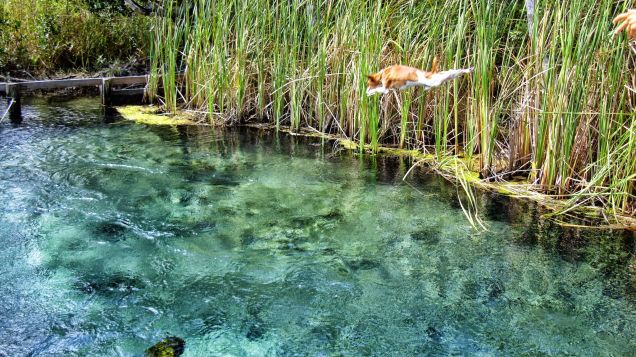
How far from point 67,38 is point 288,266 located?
580cm

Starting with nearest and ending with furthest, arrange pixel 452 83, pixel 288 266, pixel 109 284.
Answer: pixel 109 284
pixel 288 266
pixel 452 83

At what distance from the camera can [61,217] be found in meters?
3.38

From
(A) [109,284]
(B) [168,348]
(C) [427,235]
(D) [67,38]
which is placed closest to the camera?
(B) [168,348]

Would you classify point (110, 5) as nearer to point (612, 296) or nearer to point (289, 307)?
point (289, 307)

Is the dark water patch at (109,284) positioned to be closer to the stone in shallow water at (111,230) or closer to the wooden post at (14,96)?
the stone in shallow water at (111,230)

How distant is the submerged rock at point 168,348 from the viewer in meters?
2.16

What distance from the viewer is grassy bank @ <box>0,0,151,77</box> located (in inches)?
284

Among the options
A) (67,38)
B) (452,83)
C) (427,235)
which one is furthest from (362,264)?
(67,38)

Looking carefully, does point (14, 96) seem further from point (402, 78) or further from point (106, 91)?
point (402, 78)

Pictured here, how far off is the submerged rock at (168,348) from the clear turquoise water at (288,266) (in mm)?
38

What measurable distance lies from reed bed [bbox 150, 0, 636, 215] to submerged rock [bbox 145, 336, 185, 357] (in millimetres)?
2181

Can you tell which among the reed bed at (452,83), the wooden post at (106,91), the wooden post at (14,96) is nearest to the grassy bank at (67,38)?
the wooden post at (106,91)

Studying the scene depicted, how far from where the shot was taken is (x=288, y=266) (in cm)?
284

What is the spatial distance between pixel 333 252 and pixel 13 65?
5.81 metres
